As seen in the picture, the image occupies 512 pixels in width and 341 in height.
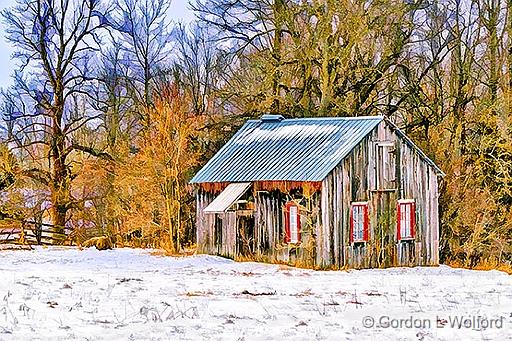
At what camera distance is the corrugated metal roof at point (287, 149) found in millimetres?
27967

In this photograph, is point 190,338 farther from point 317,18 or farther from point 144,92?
point 144,92

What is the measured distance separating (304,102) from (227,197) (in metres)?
8.33

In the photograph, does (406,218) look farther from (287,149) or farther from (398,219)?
(287,149)

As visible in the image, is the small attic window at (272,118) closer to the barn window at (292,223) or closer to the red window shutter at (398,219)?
the barn window at (292,223)

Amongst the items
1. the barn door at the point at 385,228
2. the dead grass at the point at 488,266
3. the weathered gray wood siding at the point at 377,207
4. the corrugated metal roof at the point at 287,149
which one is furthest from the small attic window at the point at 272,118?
the dead grass at the point at 488,266

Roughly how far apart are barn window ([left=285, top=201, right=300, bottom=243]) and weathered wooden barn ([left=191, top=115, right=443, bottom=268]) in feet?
0.10

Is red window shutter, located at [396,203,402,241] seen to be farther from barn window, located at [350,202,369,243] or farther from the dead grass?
the dead grass

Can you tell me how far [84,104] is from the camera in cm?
5209

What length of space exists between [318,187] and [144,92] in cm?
1824

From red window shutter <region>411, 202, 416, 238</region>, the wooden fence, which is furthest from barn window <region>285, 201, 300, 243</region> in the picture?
the wooden fence

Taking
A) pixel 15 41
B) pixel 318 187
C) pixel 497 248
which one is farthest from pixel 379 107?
pixel 15 41

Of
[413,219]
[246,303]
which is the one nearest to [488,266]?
[413,219]

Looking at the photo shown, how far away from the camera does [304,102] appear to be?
35.4m

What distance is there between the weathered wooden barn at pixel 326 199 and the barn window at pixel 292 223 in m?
0.03
